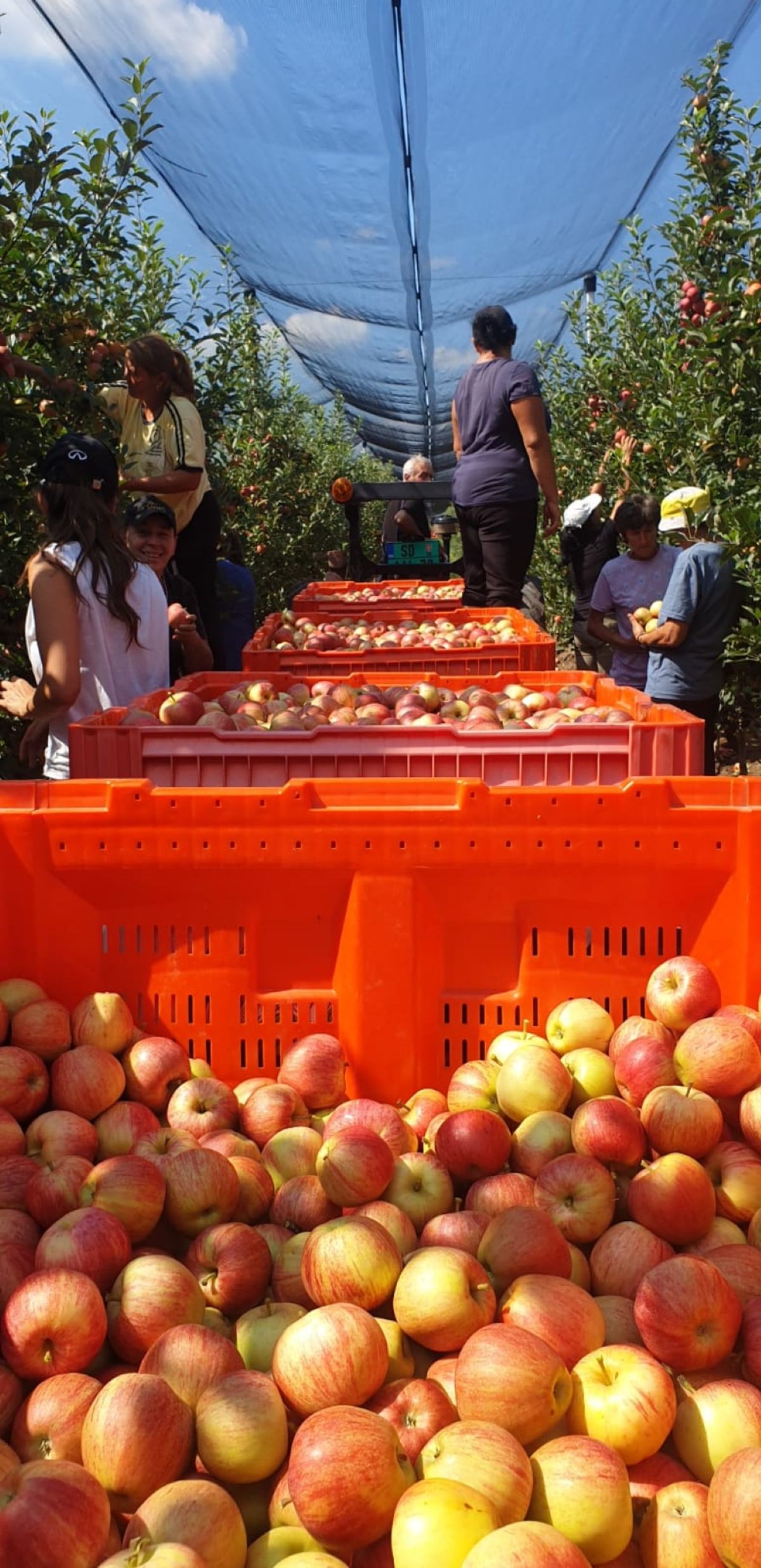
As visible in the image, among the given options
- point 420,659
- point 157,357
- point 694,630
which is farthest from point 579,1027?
point 694,630

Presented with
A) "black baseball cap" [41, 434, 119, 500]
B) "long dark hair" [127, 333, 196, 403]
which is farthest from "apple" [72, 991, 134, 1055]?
"long dark hair" [127, 333, 196, 403]

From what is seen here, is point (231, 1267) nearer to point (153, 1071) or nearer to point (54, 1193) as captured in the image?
point (54, 1193)

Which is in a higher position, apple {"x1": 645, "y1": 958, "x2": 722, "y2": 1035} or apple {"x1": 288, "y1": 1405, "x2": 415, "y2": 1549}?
apple {"x1": 645, "y1": 958, "x2": 722, "y2": 1035}

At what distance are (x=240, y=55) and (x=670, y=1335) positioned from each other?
1352 cm

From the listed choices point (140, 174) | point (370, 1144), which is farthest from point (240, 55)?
point (370, 1144)

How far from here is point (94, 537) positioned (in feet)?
12.0

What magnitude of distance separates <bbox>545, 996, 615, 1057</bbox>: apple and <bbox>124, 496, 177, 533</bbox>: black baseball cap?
3172mm

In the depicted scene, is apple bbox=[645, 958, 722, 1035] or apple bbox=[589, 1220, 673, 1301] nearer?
apple bbox=[589, 1220, 673, 1301]

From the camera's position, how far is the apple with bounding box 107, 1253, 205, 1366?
181 cm

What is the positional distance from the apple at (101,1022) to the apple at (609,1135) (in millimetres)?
910

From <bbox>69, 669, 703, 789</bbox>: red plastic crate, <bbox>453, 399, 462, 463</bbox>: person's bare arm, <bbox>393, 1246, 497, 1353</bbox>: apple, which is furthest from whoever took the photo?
<bbox>453, 399, 462, 463</bbox>: person's bare arm

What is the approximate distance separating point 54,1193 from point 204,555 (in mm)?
4605

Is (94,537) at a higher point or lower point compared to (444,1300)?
higher

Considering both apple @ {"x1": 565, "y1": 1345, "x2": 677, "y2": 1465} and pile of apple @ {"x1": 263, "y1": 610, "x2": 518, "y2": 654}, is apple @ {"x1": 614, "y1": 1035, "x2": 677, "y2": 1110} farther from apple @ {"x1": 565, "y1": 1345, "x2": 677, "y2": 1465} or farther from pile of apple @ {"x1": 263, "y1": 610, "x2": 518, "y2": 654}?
pile of apple @ {"x1": 263, "y1": 610, "x2": 518, "y2": 654}
